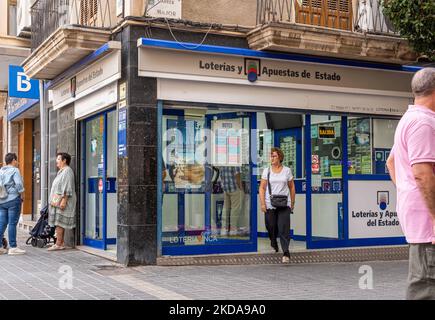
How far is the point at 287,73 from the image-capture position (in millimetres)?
10312

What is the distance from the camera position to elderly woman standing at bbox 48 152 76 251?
1162 cm

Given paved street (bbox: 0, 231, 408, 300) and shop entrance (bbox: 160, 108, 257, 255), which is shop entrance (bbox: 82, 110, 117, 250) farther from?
shop entrance (bbox: 160, 108, 257, 255)

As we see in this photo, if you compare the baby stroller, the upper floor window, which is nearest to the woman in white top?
the baby stroller

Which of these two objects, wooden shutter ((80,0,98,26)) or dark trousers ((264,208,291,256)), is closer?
dark trousers ((264,208,291,256))

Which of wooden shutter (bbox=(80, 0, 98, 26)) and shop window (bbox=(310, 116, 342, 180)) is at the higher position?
wooden shutter (bbox=(80, 0, 98, 26))

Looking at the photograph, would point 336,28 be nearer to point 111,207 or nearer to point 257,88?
point 257,88

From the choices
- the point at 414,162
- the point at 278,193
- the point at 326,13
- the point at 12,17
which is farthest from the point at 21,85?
the point at 414,162

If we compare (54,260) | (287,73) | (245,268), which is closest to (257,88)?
(287,73)

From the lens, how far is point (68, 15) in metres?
12.2

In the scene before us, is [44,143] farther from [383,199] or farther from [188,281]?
[383,199]

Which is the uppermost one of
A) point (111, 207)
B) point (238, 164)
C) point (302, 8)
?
point (302, 8)

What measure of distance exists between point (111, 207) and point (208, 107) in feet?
9.35

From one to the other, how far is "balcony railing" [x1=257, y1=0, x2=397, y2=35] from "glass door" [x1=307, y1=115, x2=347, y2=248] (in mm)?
1680

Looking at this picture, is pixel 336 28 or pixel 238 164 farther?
pixel 336 28
